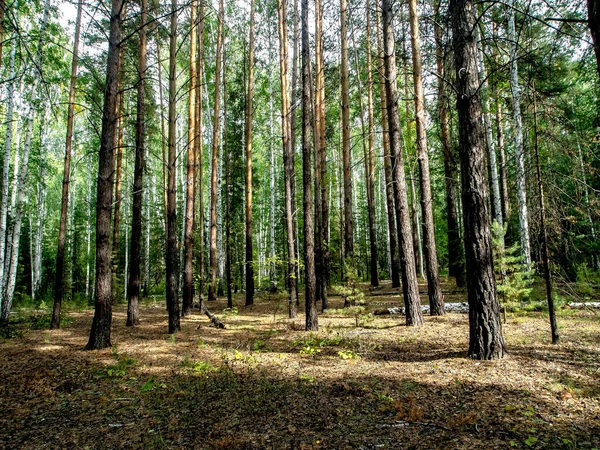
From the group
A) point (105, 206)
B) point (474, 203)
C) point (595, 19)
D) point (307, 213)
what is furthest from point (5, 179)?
point (595, 19)

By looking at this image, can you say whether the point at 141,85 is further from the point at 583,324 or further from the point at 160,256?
the point at 160,256

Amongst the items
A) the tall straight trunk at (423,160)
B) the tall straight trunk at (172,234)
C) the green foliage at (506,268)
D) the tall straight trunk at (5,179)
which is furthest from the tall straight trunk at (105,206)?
the green foliage at (506,268)

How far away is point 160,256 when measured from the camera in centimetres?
2350

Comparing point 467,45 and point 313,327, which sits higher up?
point 467,45

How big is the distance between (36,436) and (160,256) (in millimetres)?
21218

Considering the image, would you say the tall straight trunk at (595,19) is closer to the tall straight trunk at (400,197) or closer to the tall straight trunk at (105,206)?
the tall straight trunk at (400,197)

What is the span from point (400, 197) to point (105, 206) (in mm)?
6452

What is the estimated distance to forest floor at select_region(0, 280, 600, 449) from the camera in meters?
3.27

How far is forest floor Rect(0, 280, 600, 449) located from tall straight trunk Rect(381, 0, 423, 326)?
2.40 feet

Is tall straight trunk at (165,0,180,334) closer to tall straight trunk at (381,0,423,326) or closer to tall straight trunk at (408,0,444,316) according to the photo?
tall straight trunk at (381,0,423,326)

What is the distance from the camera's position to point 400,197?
7895 millimetres

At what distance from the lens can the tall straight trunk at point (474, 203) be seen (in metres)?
4.86

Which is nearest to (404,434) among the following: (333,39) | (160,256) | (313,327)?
(313,327)

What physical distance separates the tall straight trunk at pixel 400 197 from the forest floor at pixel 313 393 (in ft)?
2.40
